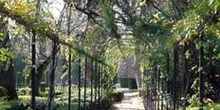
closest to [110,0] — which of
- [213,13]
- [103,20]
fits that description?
[103,20]

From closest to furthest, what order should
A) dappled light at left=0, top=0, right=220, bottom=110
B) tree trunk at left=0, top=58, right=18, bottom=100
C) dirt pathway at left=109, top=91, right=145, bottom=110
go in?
dappled light at left=0, top=0, right=220, bottom=110 → tree trunk at left=0, top=58, right=18, bottom=100 → dirt pathway at left=109, top=91, right=145, bottom=110

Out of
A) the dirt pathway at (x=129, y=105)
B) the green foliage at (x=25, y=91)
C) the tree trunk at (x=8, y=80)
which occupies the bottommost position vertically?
the dirt pathway at (x=129, y=105)

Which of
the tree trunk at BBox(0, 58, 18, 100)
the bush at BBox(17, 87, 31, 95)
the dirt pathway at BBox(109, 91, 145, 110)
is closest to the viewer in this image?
the bush at BBox(17, 87, 31, 95)

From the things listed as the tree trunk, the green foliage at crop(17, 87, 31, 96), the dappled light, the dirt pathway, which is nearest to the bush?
the green foliage at crop(17, 87, 31, 96)

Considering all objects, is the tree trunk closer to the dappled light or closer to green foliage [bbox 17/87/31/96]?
green foliage [bbox 17/87/31/96]

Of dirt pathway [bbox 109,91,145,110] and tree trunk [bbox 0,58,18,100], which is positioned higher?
tree trunk [bbox 0,58,18,100]

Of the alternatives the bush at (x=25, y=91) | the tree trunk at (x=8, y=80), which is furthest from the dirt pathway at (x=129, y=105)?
the tree trunk at (x=8, y=80)

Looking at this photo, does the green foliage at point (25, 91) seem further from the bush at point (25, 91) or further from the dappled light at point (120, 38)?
the dappled light at point (120, 38)

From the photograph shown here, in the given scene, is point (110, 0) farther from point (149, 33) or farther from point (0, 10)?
point (0, 10)

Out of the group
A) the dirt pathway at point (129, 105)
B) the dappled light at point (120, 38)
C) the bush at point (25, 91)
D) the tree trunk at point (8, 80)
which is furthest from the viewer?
the dirt pathway at point (129, 105)

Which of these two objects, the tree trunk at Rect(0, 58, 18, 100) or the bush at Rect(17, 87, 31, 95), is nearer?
the bush at Rect(17, 87, 31, 95)

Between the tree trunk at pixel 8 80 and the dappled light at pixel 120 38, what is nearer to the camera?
the dappled light at pixel 120 38

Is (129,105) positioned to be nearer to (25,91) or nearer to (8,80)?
Answer: (25,91)

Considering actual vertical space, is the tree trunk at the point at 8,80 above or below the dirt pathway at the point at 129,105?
above
